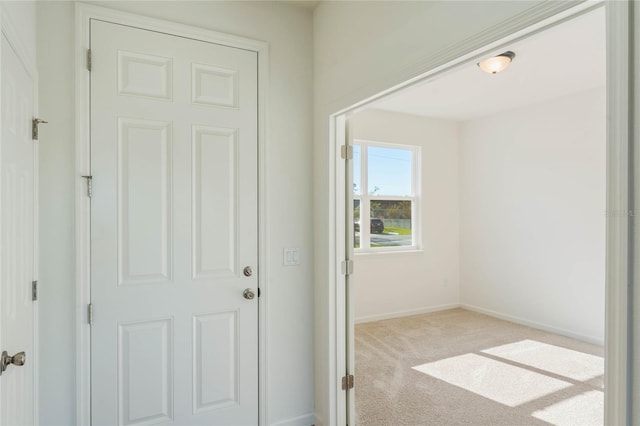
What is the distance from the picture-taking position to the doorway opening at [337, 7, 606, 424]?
3479 mm

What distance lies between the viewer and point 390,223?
16.6 ft

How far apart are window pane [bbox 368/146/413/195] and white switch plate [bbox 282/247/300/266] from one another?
8.73ft

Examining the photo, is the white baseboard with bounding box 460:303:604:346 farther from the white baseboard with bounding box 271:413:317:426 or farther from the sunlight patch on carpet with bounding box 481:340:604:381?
the white baseboard with bounding box 271:413:317:426

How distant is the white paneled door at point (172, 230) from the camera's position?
192 centimetres

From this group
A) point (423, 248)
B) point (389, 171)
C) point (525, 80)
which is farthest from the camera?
point (423, 248)

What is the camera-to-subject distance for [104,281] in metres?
1.91

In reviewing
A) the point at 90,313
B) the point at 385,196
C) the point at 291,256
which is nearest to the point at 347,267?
the point at 291,256

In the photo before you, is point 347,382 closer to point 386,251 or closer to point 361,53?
point 361,53

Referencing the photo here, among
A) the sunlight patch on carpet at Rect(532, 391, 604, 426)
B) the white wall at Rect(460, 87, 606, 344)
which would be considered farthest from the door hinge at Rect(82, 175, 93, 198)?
the white wall at Rect(460, 87, 606, 344)

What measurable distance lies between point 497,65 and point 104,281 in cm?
312

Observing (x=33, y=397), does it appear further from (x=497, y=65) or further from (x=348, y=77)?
(x=497, y=65)

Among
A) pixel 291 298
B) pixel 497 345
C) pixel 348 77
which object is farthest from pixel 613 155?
pixel 497 345

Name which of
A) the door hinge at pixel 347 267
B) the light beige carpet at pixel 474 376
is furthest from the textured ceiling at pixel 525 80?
the light beige carpet at pixel 474 376

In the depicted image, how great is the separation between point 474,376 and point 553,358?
1.01 meters
